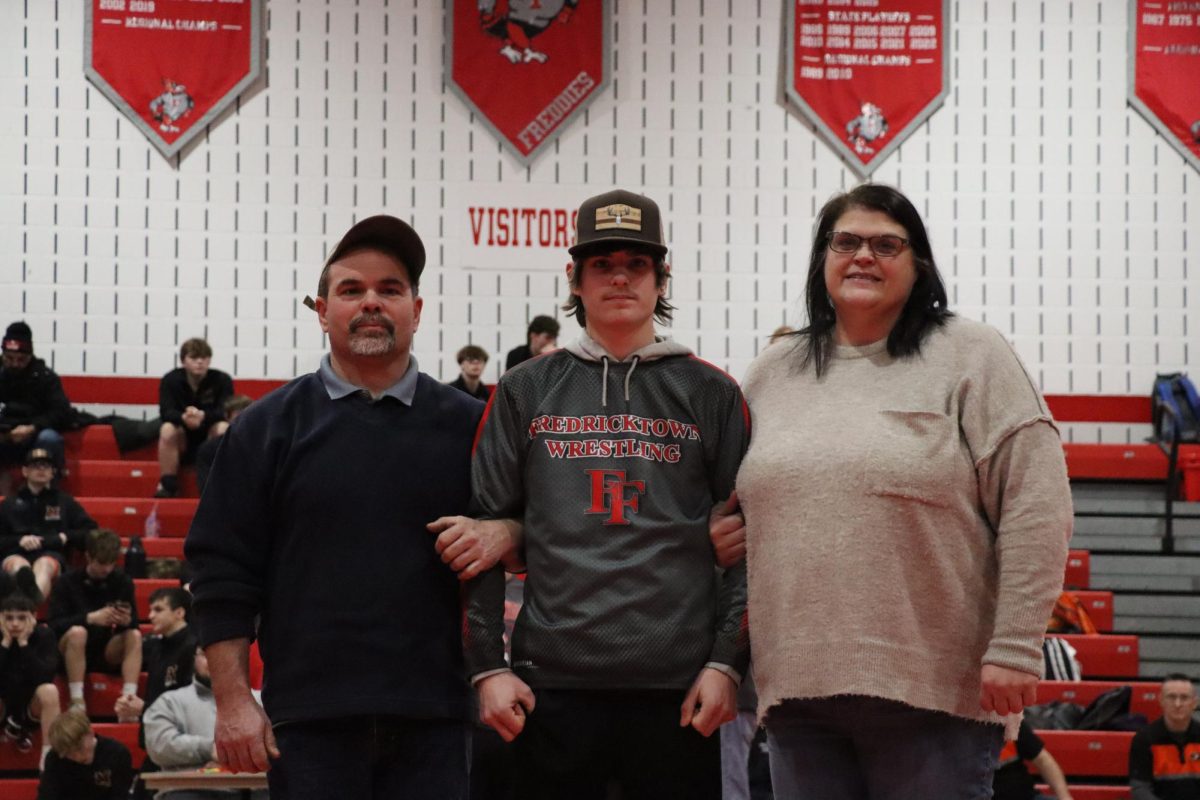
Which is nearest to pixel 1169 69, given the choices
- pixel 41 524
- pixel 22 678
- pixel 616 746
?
pixel 41 524

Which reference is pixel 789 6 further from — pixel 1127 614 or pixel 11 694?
pixel 11 694

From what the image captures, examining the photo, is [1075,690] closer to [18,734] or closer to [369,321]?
[18,734]

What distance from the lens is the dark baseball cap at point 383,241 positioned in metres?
3.04

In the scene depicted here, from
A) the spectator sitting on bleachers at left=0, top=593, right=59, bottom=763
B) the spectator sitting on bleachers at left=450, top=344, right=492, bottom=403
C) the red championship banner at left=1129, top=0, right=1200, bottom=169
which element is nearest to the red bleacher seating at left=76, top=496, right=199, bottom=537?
the spectator sitting on bleachers at left=0, top=593, right=59, bottom=763

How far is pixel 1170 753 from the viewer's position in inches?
299

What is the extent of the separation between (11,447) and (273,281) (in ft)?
8.40

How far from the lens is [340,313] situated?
2.99 meters

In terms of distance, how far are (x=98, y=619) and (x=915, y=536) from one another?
6.62 metres

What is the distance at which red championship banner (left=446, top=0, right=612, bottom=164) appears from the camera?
11.9 metres

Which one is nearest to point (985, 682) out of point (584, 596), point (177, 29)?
point (584, 596)

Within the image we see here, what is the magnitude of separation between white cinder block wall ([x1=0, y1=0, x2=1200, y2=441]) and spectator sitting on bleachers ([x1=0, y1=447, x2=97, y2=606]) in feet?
7.59

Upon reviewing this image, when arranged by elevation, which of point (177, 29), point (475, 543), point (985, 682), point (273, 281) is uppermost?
point (177, 29)

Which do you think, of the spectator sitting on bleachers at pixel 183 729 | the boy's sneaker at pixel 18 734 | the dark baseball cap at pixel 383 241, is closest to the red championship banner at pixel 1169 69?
the spectator sitting on bleachers at pixel 183 729

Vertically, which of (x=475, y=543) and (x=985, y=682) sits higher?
(x=475, y=543)
